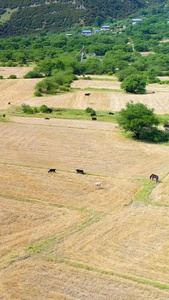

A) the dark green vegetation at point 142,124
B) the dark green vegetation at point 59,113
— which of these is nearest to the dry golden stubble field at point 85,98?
the dark green vegetation at point 59,113

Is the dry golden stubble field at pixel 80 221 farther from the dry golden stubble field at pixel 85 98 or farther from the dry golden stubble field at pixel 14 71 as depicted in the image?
the dry golden stubble field at pixel 14 71

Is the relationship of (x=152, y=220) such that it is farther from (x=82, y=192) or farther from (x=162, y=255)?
(x=82, y=192)

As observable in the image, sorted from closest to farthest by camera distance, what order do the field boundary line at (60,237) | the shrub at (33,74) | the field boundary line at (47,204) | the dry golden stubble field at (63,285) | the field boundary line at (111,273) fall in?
the dry golden stubble field at (63,285), the field boundary line at (111,273), the field boundary line at (60,237), the field boundary line at (47,204), the shrub at (33,74)

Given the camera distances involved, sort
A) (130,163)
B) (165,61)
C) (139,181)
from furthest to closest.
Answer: (165,61) < (130,163) < (139,181)

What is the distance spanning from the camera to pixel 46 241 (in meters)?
24.2

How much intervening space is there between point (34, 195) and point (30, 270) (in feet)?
31.2

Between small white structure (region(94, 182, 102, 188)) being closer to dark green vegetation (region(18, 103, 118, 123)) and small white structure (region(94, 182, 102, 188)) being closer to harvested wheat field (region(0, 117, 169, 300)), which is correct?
harvested wheat field (region(0, 117, 169, 300))

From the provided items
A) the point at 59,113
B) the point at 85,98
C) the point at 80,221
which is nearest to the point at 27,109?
the point at 59,113

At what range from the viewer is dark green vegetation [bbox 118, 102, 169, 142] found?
143 ft

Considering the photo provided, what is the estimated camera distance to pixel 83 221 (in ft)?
87.9

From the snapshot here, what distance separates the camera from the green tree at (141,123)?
43703 millimetres

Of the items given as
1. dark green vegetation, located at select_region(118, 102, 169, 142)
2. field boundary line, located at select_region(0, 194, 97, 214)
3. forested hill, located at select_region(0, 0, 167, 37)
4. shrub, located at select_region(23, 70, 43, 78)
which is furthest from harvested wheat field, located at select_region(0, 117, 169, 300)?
forested hill, located at select_region(0, 0, 167, 37)

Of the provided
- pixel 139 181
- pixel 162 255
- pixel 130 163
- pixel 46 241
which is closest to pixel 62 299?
pixel 46 241

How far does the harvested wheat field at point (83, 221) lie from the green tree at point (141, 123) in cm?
160
